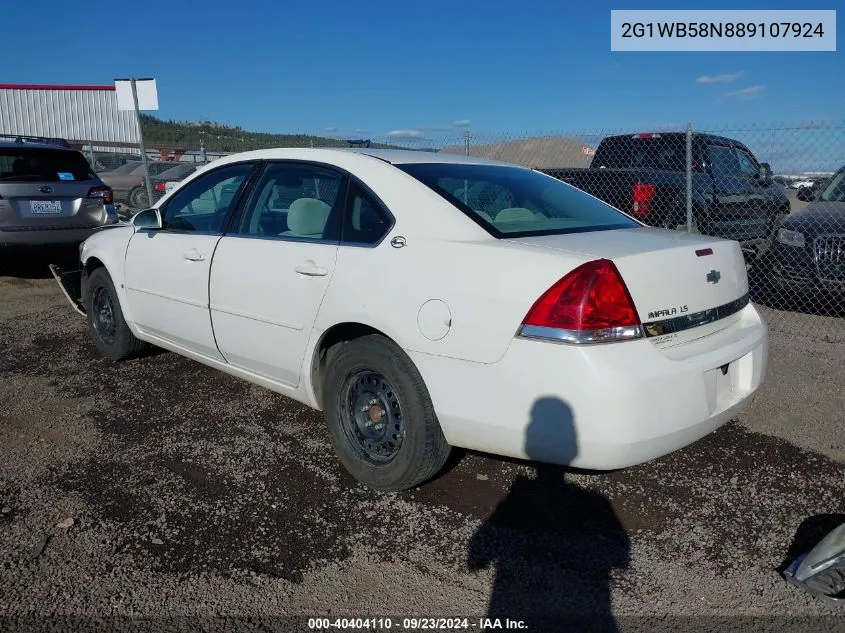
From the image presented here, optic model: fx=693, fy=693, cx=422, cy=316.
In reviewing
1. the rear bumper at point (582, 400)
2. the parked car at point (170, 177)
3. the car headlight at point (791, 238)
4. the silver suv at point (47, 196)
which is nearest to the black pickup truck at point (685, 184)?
the car headlight at point (791, 238)

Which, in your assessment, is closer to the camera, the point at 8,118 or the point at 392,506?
the point at 392,506

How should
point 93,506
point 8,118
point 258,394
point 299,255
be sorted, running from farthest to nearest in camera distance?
point 8,118 → point 258,394 → point 299,255 → point 93,506

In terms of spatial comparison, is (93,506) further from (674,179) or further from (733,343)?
(674,179)

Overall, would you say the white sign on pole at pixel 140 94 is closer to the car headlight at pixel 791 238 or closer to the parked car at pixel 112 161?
the car headlight at pixel 791 238

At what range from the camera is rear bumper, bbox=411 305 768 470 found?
2.56m

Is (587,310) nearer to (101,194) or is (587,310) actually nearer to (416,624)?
(416,624)

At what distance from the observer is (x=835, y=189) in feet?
24.4

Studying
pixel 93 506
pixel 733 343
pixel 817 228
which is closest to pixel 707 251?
pixel 733 343

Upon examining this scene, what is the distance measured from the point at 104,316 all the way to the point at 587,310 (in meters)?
4.20

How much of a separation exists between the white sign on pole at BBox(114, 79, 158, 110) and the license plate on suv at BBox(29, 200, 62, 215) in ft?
5.32

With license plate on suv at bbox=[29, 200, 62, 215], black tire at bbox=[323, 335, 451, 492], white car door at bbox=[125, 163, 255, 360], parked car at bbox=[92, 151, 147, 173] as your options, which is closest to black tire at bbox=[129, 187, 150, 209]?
parked car at bbox=[92, 151, 147, 173]

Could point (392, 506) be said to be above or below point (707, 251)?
below

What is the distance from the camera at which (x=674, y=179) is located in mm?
7652

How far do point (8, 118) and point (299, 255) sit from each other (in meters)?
29.0
